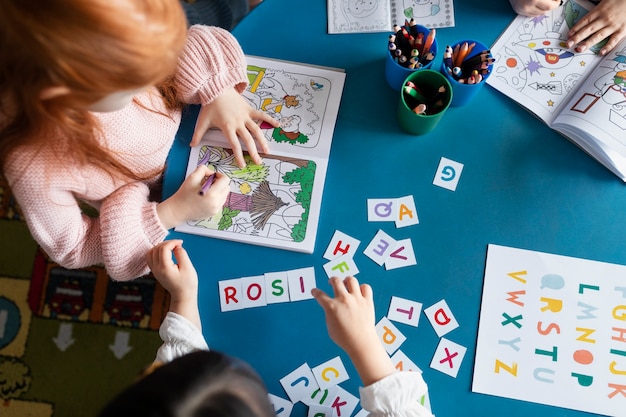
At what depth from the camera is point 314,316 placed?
89 cm

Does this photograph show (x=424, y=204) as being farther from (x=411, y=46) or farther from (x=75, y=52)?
(x=75, y=52)

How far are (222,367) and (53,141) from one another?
1.41 feet

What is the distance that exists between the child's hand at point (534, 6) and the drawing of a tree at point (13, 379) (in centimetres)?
149

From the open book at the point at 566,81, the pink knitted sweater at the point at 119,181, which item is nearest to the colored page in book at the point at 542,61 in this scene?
the open book at the point at 566,81

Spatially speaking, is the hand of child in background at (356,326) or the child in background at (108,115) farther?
the hand of child in background at (356,326)

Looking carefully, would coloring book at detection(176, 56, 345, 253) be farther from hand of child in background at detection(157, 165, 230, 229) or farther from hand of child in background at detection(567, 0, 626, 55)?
hand of child in background at detection(567, 0, 626, 55)

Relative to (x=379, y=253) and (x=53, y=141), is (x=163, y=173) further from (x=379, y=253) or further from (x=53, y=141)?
(x=379, y=253)

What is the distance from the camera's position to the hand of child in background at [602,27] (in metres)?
0.98

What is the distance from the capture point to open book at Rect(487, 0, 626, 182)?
0.93 m

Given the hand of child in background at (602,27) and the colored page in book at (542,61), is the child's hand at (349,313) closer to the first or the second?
the colored page in book at (542,61)

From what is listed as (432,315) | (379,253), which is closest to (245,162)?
(379,253)

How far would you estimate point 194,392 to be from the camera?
589 millimetres

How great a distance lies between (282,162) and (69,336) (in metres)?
0.90

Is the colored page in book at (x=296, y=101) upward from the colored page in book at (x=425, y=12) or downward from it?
downward
